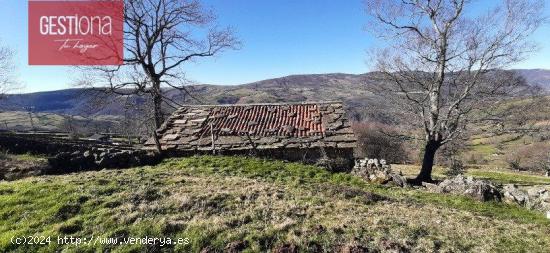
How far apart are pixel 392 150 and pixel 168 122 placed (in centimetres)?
3864

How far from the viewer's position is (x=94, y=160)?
15.1 m

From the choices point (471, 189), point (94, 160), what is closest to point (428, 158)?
point (471, 189)

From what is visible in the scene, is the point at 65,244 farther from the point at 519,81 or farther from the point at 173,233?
the point at 519,81

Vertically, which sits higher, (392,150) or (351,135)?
(351,135)

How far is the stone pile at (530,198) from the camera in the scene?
484 inches

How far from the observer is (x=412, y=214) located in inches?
393

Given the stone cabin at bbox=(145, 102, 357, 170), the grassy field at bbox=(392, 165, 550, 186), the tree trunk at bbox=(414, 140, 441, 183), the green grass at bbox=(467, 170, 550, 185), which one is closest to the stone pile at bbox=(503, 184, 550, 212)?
the tree trunk at bbox=(414, 140, 441, 183)

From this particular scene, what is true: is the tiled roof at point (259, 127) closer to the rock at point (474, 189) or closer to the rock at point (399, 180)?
the rock at point (399, 180)

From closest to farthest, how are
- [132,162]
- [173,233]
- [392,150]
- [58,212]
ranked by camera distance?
[173,233] → [58,212] → [132,162] → [392,150]

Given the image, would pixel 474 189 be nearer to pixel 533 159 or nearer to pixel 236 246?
pixel 236 246

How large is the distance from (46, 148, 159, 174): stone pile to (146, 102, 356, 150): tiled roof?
80.5 inches

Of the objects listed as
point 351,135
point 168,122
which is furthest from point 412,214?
point 168,122

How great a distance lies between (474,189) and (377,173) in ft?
11.8

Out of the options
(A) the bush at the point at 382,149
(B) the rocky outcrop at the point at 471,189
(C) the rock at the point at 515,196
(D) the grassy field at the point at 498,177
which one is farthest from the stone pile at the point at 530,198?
(A) the bush at the point at 382,149
